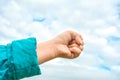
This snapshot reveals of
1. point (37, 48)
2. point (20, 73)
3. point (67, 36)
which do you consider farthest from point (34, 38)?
point (67, 36)

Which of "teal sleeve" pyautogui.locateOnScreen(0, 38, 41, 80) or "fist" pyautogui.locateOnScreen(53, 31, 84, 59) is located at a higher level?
"fist" pyautogui.locateOnScreen(53, 31, 84, 59)

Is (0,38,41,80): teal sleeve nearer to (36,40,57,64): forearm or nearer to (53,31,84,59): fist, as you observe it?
(36,40,57,64): forearm

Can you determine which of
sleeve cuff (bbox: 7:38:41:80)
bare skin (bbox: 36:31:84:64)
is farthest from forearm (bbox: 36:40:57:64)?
sleeve cuff (bbox: 7:38:41:80)

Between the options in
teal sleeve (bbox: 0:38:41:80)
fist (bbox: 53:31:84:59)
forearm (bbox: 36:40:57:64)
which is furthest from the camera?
fist (bbox: 53:31:84:59)

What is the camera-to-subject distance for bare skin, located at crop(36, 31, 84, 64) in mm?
2250

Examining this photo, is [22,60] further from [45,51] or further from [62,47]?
[62,47]

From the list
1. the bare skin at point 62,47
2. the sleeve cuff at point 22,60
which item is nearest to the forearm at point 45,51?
the bare skin at point 62,47

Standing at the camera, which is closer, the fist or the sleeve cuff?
the sleeve cuff

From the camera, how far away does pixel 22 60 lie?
196cm

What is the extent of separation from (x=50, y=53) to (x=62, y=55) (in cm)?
14

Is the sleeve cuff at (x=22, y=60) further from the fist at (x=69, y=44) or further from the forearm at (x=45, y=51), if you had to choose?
the fist at (x=69, y=44)

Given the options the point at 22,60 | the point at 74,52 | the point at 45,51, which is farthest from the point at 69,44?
the point at 22,60

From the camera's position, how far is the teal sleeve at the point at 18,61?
1924mm

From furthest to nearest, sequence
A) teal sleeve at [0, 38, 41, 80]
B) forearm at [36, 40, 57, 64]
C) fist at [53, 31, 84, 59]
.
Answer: fist at [53, 31, 84, 59] → forearm at [36, 40, 57, 64] → teal sleeve at [0, 38, 41, 80]
